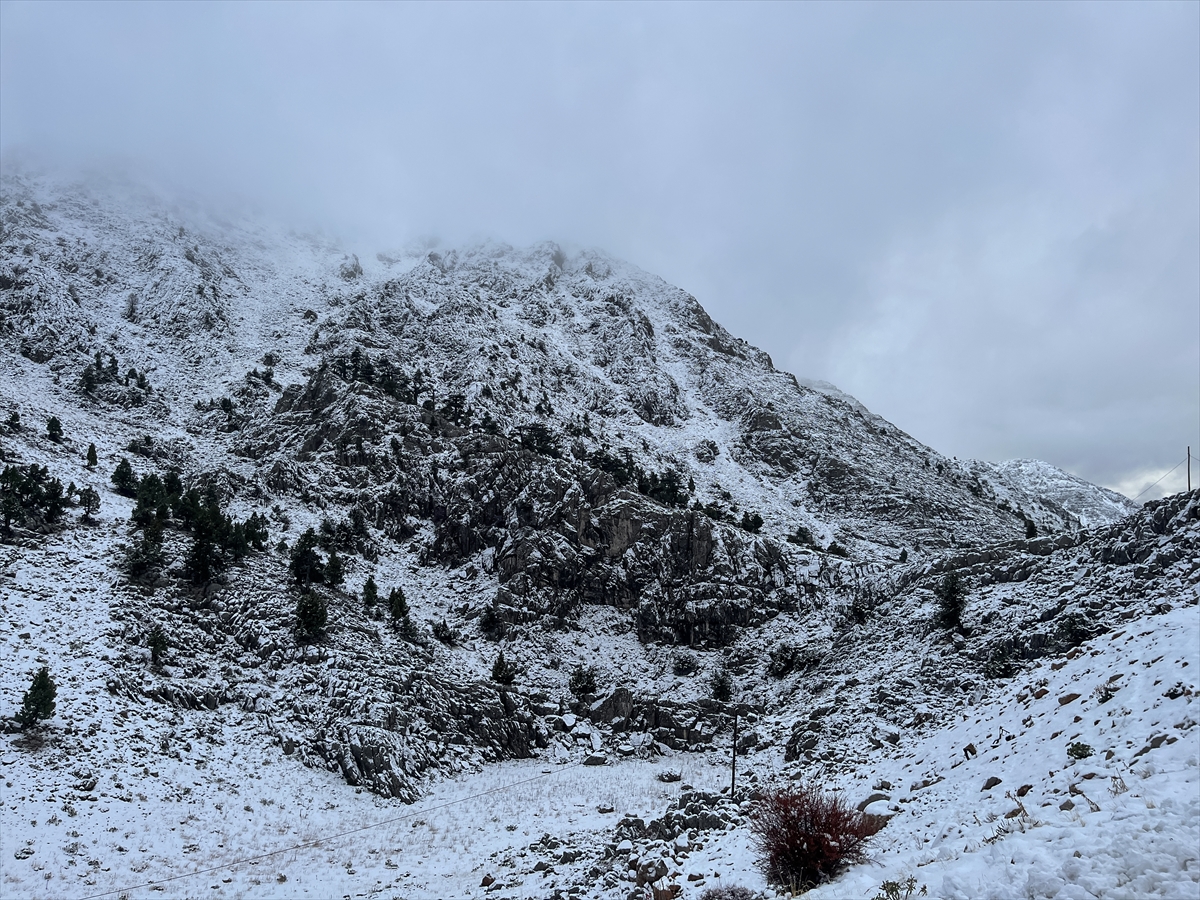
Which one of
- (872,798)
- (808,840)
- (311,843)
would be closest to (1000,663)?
(872,798)

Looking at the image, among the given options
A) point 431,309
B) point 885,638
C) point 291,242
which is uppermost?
point 291,242

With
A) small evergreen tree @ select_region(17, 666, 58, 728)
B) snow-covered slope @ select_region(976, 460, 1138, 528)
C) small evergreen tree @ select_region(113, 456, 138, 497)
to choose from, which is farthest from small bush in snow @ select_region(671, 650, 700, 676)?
snow-covered slope @ select_region(976, 460, 1138, 528)

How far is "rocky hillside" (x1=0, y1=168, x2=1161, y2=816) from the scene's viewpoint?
3631 cm

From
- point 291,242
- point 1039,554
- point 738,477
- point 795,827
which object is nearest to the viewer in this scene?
point 795,827

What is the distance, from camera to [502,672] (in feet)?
149

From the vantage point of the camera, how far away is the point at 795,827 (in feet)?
43.5

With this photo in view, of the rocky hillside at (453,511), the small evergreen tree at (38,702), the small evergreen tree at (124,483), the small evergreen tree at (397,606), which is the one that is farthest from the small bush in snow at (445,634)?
the small evergreen tree at (124,483)

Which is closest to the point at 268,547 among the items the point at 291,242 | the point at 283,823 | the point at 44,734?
the point at 44,734

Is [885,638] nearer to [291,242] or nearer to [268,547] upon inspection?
[268,547]

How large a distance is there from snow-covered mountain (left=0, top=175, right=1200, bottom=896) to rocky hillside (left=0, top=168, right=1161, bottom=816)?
33cm

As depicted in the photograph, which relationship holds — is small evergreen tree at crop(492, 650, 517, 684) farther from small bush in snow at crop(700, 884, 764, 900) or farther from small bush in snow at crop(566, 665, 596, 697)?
small bush in snow at crop(700, 884, 764, 900)

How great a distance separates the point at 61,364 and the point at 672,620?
7476cm

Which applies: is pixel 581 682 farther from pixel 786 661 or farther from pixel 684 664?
pixel 786 661

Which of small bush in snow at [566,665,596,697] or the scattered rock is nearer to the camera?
the scattered rock
